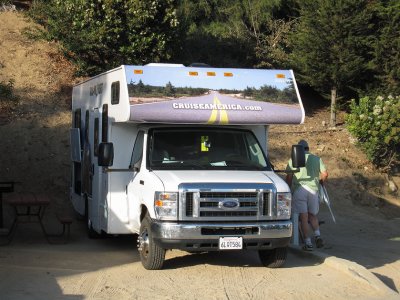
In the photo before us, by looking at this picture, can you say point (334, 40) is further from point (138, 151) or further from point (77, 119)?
point (138, 151)

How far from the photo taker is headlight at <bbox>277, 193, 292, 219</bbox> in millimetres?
9125

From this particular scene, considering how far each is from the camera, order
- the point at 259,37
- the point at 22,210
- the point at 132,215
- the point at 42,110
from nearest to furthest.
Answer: the point at 132,215 → the point at 22,210 → the point at 42,110 → the point at 259,37

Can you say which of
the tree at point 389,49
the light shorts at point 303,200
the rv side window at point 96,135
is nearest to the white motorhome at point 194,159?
the rv side window at point 96,135

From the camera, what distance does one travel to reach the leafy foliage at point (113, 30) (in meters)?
20.7

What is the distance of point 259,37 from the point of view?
2620 centimetres

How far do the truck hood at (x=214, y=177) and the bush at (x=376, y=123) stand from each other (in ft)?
36.4

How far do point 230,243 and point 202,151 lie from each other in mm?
1598

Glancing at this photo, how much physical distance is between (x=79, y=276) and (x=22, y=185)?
834 cm

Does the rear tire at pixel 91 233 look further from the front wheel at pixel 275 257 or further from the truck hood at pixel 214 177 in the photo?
the front wheel at pixel 275 257

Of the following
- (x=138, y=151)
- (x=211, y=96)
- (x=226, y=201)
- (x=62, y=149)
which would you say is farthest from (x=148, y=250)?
(x=62, y=149)

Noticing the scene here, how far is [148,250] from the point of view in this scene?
9273 millimetres

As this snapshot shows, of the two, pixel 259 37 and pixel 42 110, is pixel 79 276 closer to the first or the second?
pixel 42 110

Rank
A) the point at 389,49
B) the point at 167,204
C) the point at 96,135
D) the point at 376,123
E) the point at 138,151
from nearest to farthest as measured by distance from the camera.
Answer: the point at 167,204 < the point at 138,151 < the point at 96,135 < the point at 376,123 < the point at 389,49

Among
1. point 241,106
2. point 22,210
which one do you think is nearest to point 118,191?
point 241,106
